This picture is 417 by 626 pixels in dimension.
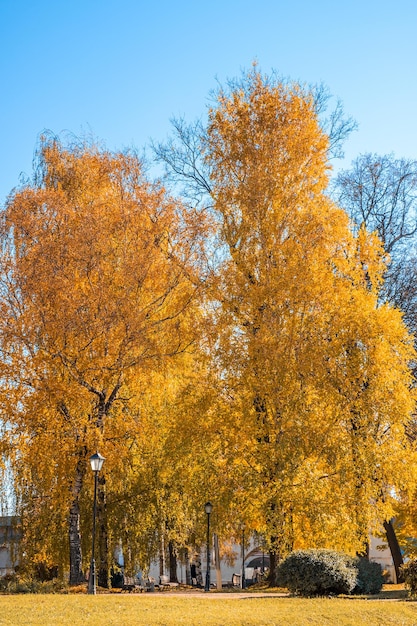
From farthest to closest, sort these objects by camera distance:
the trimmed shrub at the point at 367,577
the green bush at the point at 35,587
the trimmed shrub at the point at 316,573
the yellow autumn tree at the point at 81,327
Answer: the yellow autumn tree at the point at 81,327 → the green bush at the point at 35,587 → the trimmed shrub at the point at 367,577 → the trimmed shrub at the point at 316,573

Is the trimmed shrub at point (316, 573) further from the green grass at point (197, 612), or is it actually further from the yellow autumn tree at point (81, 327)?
the yellow autumn tree at point (81, 327)

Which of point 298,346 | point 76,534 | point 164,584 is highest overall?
point 298,346

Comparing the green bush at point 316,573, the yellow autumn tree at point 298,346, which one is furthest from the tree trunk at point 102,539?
the green bush at point 316,573

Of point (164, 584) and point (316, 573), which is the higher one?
point (316, 573)

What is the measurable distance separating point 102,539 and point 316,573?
8.90 metres

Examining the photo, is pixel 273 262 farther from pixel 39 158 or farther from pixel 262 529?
pixel 39 158

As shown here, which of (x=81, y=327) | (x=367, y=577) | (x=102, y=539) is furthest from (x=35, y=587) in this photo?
(x=367, y=577)

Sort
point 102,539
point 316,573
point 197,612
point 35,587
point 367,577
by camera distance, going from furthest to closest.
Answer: point 102,539
point 35,587
point 367,577
point 316,573
point 197,612

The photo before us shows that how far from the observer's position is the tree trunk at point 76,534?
22578mm

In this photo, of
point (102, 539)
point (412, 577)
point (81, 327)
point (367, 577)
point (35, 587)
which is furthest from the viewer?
point (102, 539)

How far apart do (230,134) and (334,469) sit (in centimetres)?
1098

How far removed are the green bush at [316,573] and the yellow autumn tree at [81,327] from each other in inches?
237

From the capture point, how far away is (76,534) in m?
22.8

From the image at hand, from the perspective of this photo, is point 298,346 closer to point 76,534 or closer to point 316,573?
point 316,573
